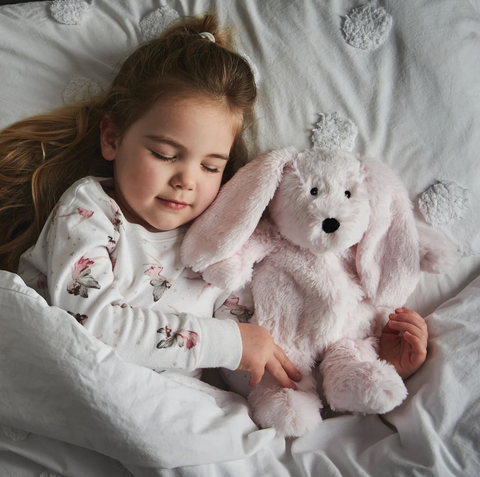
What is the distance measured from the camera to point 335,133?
1.01m

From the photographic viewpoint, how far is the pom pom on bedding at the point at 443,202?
100 centimetres

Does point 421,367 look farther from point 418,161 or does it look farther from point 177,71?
point 177,71

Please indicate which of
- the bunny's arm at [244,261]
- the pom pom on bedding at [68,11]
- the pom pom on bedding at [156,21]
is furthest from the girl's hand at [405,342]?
the pom pom on bedding at [68,11]

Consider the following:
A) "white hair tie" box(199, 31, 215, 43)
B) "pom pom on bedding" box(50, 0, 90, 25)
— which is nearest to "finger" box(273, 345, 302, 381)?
"white hair tie" box(199, 31, 215, 43)

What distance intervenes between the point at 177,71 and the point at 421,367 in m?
0.73

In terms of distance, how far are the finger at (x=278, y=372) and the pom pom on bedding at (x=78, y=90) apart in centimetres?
68

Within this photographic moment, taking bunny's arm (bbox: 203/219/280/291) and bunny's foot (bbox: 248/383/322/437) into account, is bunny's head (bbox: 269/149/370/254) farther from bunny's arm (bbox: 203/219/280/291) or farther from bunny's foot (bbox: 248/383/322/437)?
bunny's foot (bbox: 248/383/322/437)

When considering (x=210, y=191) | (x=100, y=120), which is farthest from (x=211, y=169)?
(x=100, y=120)

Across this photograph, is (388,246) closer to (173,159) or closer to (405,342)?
(405,342)

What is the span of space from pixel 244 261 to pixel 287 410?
0.92 feet

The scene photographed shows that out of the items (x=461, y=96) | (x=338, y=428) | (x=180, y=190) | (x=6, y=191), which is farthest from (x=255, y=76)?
(x=338, y=428)

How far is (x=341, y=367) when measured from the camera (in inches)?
35.2

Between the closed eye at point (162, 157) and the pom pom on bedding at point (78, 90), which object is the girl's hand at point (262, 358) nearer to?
the closed eye at point (162, 157)

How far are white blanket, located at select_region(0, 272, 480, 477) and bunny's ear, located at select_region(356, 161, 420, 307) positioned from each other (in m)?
0.14
